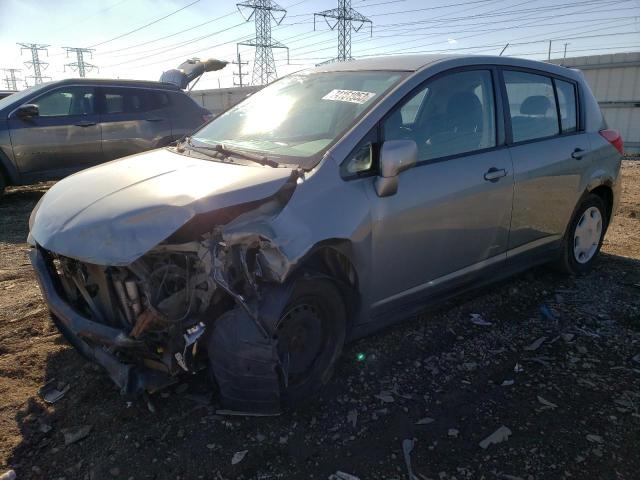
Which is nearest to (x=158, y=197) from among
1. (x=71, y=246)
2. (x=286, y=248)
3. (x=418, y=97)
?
(x=71, y=246)

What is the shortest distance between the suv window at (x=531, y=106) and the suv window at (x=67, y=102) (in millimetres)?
6763

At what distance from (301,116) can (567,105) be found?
2.59m

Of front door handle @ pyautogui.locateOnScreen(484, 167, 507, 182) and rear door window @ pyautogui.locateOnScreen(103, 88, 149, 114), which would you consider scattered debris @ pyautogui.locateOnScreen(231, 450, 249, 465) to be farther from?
rear door window @ pyautogui.locateOnScreen(103, 88, 149, 114)

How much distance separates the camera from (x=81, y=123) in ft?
26.1

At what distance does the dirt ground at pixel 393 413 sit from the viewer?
2383 mm

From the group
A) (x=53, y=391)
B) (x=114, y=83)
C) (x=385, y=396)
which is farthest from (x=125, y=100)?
(x=385, y=396)

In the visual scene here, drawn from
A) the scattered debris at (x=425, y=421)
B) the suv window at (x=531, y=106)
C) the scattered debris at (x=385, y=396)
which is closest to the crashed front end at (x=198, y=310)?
the scattered debris at (x=385, y=396)

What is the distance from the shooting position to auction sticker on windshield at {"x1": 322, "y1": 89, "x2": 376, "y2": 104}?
3168mm

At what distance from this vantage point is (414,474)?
233 centimetres

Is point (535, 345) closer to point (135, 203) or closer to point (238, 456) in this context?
point (238, 456)

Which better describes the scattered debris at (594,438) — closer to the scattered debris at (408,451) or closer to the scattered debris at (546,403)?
the scattered debris at (546,403)

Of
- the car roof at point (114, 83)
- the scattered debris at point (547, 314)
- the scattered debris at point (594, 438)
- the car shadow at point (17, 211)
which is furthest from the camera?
the car roof at point (114, 83)

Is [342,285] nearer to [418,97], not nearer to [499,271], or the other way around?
[418,97]

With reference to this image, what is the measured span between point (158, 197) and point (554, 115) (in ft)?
11.2
